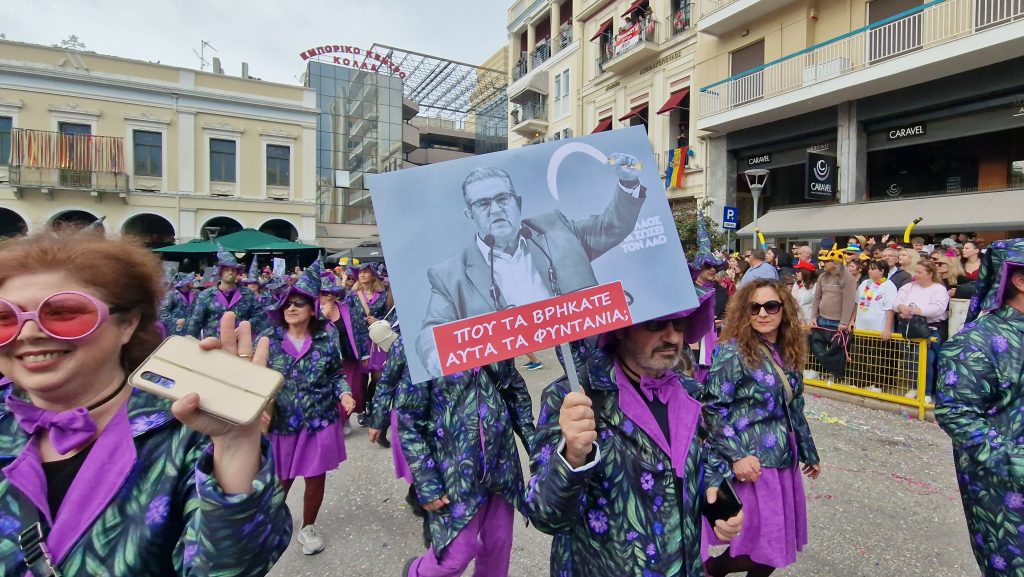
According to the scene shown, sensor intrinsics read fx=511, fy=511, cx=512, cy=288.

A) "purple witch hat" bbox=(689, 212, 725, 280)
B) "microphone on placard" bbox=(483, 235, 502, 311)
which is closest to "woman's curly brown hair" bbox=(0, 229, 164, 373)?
"microphone on placard" bbox=(483, 235, 502, 311)

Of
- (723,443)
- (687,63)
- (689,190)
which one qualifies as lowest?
(723,443)

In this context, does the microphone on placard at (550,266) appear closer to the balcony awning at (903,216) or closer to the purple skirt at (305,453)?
the purple skirt at (305,453)

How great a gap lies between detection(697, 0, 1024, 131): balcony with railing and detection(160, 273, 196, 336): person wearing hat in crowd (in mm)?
15422

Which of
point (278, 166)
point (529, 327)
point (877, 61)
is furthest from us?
point (278, 166)

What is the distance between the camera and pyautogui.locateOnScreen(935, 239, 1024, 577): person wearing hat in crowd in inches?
74.8

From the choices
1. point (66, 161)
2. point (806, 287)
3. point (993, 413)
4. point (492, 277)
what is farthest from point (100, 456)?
point (66, 161)

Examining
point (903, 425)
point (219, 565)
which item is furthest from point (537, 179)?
point (903, 425)

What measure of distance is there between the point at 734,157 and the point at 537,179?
17.9 m

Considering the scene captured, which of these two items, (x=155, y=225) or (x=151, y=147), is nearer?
(x=151, y=147)

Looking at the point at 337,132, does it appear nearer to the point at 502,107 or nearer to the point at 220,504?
the point at 502,107

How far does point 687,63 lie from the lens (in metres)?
18.6

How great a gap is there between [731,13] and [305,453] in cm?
1794

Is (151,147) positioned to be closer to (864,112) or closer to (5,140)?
(5,140)

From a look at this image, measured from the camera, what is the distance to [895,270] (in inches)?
275
